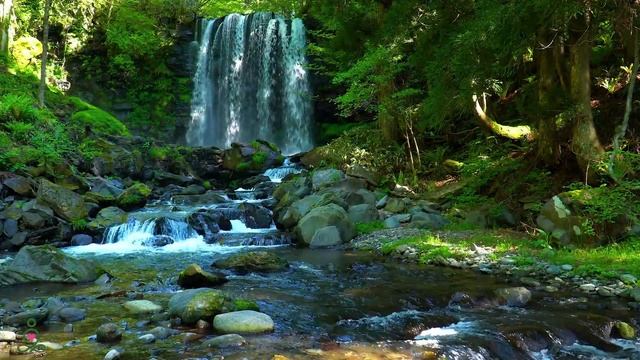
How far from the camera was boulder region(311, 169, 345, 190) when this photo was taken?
49.4 ft

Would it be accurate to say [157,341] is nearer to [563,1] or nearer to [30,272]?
[30,272]

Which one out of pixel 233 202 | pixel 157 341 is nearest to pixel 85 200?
pixel 233 202

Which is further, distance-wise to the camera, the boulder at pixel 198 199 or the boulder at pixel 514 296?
the boulder at pixel 198 199

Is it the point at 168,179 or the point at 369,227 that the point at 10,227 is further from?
the point at 369,227

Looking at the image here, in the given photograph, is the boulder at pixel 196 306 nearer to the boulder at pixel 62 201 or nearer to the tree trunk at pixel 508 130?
the boulder at pixel 62 201

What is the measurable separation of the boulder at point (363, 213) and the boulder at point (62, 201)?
6366mm

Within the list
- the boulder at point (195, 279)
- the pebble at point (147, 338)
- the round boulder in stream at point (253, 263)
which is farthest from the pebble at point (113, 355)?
the round boulder in stream at point (253, 263)

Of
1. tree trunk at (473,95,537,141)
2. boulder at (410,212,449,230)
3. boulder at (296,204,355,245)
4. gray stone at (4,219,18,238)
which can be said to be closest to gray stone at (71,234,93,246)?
gray stone at (4,219,18,238)

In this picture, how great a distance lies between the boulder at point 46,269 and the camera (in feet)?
27.3

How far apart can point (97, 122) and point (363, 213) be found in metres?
12.5

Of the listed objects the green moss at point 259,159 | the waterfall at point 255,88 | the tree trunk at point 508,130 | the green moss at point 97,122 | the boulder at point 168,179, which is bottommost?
the boulder at point 168,179

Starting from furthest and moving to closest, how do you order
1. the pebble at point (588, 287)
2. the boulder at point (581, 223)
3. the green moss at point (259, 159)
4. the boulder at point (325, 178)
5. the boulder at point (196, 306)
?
the green moss at point (259, 159), the boulder at point (325, 178), the boulder at point (581, 223), the pebble at point (588, 287), the boulder at point (196, 306)

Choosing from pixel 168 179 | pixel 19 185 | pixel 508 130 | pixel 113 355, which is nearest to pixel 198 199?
pixel 168 179

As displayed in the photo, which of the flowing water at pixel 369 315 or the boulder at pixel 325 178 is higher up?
the boulder at pixel 325 178
